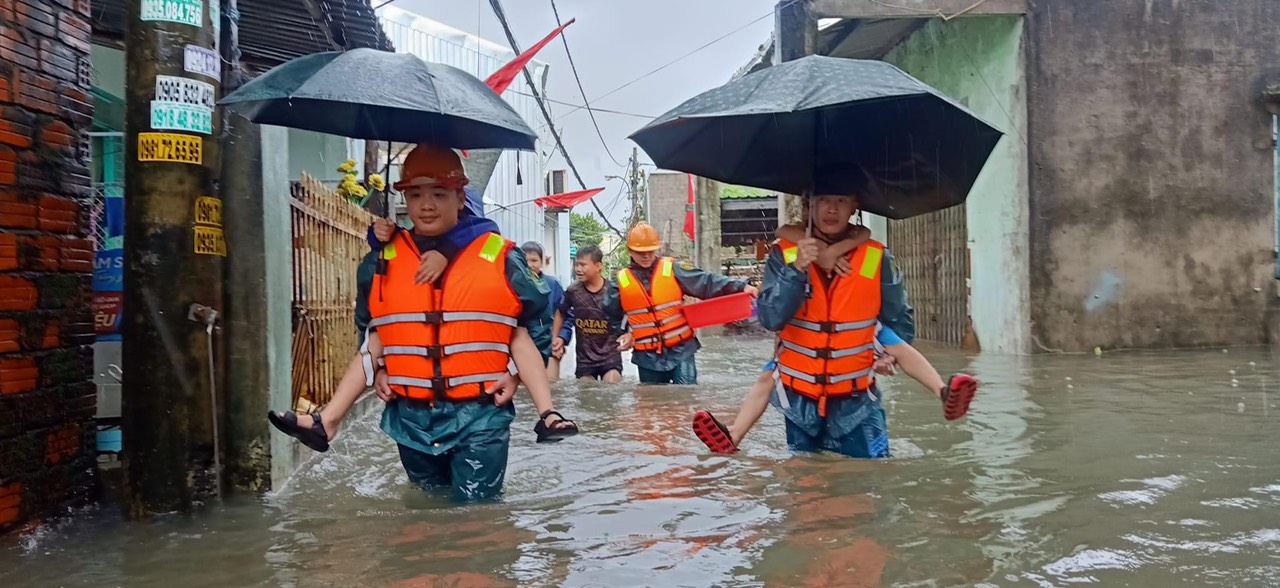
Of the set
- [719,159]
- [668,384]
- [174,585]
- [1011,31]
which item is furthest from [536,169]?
[174,585]

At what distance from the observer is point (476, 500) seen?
3982 mm

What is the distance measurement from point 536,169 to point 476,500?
25.0 m

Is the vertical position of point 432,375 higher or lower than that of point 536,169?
lower

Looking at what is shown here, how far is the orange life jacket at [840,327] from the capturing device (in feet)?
14.5

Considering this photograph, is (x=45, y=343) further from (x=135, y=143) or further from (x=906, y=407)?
(x=906, y=407)

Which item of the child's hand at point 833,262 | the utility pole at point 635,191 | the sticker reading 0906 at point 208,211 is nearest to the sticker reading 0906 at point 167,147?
the sticker reading 0906 at point 208,211

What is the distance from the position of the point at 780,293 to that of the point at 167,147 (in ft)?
8.60

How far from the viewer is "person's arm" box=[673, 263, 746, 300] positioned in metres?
8.48

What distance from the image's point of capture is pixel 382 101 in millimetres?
3494

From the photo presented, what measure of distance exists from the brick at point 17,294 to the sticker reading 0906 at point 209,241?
2.03 ft

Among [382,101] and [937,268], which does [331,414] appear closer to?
[382,101]

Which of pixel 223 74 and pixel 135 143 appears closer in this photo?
pixel 135 143

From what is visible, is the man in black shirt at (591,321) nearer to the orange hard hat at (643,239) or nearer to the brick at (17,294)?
the orange hard hat at (643,239)

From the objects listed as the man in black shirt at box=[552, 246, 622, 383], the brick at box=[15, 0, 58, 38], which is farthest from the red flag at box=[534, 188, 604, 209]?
the brick at box=[15, 0, 58, 38]
